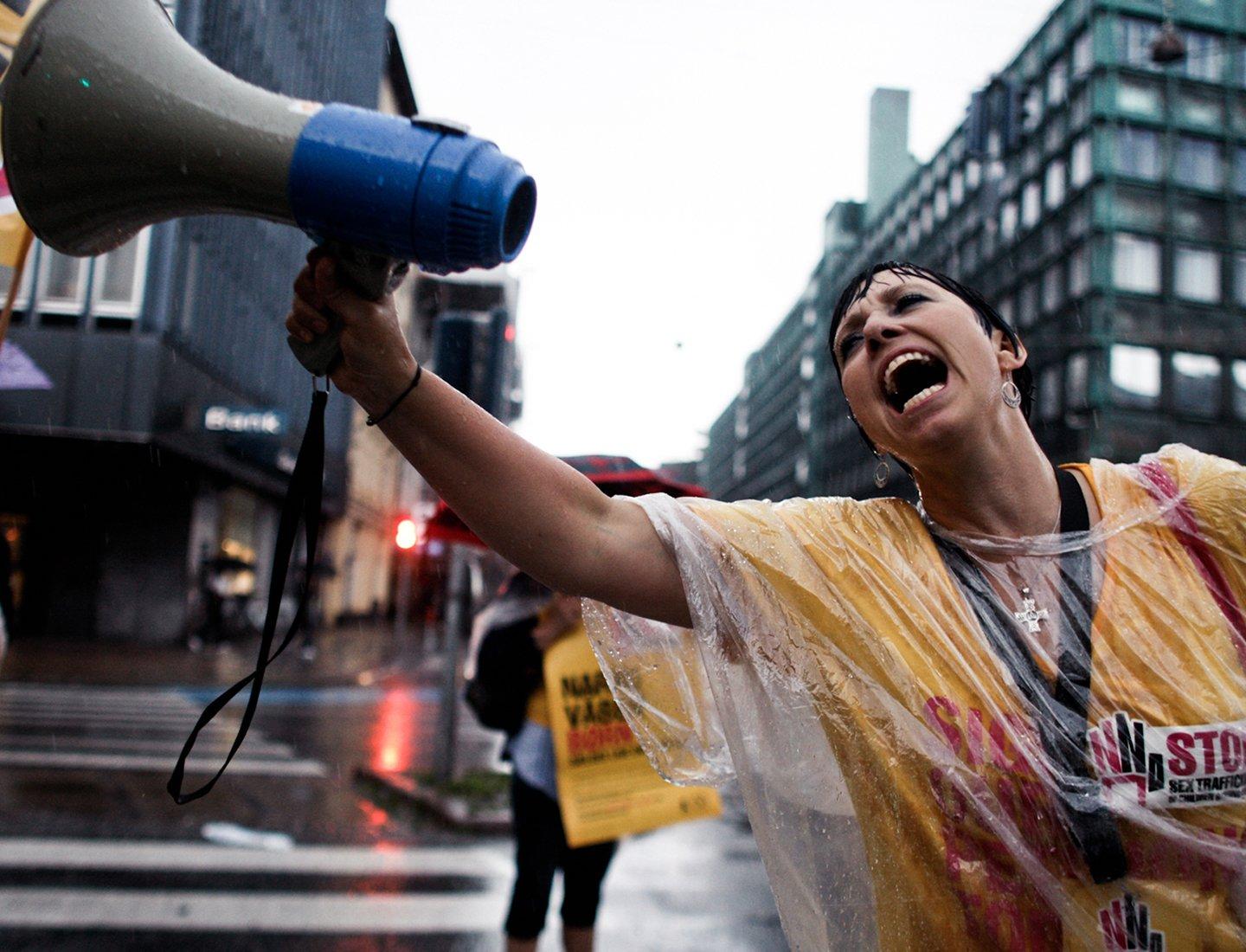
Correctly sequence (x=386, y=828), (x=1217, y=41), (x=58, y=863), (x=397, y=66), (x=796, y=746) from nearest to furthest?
(x=796, y=746), (x=397, y=66), (x=58, y=863), (x=386, y=828), (x=1217, y=41)

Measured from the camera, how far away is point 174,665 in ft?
49.1

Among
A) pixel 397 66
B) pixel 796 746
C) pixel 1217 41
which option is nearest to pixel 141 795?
pixel 397 66

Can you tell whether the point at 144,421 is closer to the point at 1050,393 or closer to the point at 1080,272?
the point at 1050,393

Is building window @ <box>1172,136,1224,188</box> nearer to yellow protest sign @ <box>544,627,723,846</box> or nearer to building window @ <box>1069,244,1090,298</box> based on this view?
building window @ <box>1069,244,1090,298</box>

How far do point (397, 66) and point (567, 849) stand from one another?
2.89m

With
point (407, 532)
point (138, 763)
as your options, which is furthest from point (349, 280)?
point (407, 532)

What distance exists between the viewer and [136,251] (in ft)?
54.1

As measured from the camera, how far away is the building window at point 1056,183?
118 ft

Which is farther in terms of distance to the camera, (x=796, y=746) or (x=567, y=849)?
(x=567, y=849)

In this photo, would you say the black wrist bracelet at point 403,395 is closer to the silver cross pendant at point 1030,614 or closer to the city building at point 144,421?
the silver cross pendant at point 1030,614

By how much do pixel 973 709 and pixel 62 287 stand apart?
61.9 ft

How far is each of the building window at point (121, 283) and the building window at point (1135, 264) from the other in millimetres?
32143

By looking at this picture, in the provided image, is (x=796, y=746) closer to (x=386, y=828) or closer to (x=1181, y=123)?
(x=386, y=828)

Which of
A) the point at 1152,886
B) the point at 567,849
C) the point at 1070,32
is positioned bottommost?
the point at 567,849
